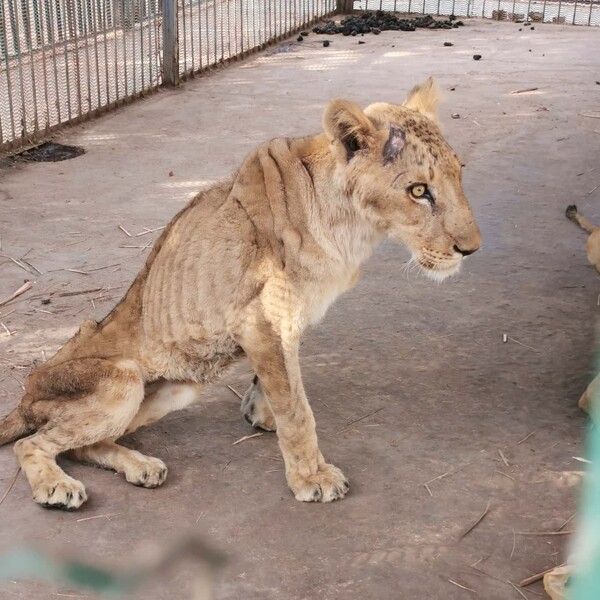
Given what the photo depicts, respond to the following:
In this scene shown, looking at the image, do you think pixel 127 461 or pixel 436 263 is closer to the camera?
pixel 436 263

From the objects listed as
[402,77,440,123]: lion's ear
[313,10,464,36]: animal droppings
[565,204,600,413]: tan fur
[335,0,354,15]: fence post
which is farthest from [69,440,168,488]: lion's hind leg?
[335,0,354,15]: fence post

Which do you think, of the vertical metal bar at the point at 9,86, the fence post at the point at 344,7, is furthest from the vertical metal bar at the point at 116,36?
the fence post at the point at 344,7

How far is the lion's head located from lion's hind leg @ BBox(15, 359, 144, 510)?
1.14 meters

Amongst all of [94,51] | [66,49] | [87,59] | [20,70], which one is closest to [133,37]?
[94,51]

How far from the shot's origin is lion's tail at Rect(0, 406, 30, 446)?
12.6 feet

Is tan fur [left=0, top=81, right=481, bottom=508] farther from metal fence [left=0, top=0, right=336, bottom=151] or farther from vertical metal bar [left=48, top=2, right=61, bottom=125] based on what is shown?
vertical metal bar [left=48, top=2, right=61, bottom=125]

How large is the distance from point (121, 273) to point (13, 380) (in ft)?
4.49

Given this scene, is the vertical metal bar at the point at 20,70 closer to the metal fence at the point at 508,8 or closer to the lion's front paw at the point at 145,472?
the lion's front paw at the point at 145,472

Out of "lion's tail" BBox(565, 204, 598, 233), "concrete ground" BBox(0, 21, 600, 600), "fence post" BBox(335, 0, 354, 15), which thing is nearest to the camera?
"concrete ground" BBox(0, 21, 600, 600)

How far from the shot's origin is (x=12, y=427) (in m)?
3.86

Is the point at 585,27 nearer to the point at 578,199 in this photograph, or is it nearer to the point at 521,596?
the point at 578,199

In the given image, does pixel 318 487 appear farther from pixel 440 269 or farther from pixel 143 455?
pixel 440 269

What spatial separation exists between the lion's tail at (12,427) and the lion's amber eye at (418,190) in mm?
Answer: 1766

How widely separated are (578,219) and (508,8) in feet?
30.3
